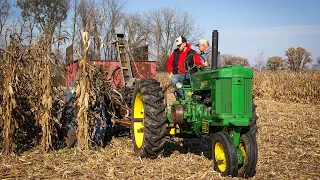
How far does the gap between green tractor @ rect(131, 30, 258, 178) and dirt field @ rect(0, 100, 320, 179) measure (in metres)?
0.31

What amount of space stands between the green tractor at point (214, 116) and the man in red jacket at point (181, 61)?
17 cm

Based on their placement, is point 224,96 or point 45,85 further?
point 45,85

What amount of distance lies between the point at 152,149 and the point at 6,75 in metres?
2.59

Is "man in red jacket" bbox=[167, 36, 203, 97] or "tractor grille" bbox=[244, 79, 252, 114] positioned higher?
"man in red jacket" bbox=[167, 36, 203, 97]

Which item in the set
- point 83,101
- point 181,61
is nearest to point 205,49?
point 181,61

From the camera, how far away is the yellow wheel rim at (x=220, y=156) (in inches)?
187

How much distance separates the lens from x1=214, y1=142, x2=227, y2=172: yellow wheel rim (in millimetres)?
4762

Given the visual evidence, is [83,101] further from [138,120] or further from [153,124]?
[153,124]

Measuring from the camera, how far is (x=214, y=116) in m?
5.01

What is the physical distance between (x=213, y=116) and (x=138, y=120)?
5.90ft

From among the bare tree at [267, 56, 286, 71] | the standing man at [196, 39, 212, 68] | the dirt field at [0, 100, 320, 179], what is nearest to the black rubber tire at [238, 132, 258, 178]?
the dirt field at [0, 100, 320, 179]

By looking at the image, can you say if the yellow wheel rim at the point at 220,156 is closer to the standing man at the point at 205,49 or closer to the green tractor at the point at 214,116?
the green tractor at the point at 214,116

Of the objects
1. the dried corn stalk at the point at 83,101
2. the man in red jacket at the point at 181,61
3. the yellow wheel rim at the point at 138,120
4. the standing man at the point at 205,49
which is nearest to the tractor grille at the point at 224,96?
the man in red jacket at the point at 181,61

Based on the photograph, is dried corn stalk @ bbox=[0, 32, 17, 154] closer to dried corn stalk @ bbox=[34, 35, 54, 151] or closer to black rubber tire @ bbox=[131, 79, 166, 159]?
dried corn stalk @ bbox=[34, 35, 54, 151]
